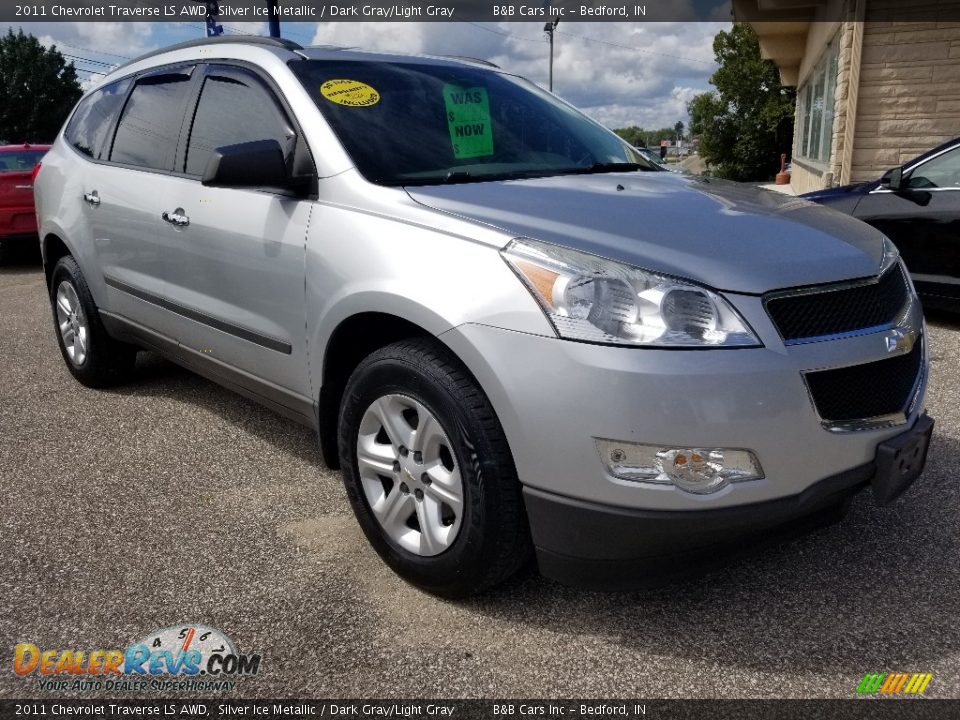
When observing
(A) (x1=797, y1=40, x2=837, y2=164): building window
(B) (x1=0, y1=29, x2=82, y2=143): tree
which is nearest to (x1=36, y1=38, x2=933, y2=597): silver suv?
(A) (x1=797, y1=40, x2=837, y2=164): building window

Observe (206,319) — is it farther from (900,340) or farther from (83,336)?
(900,340)

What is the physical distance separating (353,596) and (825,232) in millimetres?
1893

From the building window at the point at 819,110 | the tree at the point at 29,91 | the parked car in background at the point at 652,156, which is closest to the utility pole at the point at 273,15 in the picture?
the building window at the point at 819,110

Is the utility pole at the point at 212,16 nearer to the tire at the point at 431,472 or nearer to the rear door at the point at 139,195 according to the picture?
the rear door at the point at 139,195

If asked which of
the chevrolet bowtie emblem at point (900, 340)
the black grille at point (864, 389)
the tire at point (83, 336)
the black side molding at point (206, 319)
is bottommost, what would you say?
the tire at point (83, 336)

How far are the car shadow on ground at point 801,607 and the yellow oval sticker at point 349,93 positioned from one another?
1823mm

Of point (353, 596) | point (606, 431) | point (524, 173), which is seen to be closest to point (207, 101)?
point (524, 173)

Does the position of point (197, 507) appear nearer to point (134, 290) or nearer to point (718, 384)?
point (134, 290)

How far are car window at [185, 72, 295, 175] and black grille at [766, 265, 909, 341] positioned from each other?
1.85 metres

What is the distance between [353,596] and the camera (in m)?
2.71

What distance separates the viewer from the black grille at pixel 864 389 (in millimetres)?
2254

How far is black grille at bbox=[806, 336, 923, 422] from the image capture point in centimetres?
225

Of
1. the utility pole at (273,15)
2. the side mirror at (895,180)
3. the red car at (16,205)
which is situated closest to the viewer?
the side mirror at (895,180)

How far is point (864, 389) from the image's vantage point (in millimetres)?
2365
